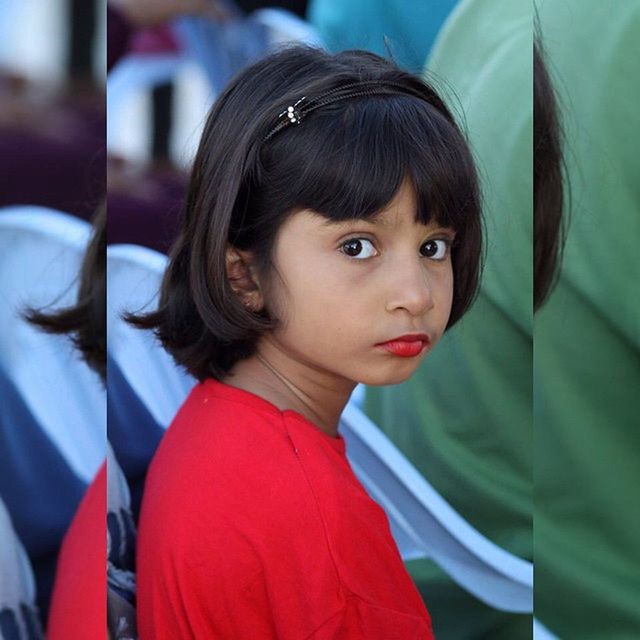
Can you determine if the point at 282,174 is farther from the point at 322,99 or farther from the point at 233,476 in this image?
the point at 233,476

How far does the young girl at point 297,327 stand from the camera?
4.80ft

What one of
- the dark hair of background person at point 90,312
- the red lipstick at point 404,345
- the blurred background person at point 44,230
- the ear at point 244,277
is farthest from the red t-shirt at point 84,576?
the red lipstick at point 404,345

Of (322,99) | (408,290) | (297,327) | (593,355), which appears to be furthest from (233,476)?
(593,355)

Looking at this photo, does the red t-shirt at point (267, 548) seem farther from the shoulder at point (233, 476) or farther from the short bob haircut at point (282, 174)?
the short bob haircut at point (282, 174)

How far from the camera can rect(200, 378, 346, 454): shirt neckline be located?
5.03 ft

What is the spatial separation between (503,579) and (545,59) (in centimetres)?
75

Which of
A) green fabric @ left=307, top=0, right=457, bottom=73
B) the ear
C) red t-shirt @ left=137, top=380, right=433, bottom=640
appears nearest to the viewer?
red t-shirt @ left=137, top=380, right=433, bottom=640

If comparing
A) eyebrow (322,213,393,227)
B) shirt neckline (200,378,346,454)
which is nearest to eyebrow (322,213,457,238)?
eyebrow (322,213,393,227)

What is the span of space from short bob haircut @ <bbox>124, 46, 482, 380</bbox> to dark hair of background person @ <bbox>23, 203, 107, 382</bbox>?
0.09 metres

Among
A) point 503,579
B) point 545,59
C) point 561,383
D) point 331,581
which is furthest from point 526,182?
point 331,581

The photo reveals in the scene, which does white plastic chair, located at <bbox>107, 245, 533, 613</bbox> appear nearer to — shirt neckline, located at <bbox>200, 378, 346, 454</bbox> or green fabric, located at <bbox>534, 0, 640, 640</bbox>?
green fabric, located at <bbox>534, 0, 640, 640</bbox>

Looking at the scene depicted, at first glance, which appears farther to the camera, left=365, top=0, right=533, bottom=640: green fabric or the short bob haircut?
left=365, top=0, right=533, bottom=640: green fabric

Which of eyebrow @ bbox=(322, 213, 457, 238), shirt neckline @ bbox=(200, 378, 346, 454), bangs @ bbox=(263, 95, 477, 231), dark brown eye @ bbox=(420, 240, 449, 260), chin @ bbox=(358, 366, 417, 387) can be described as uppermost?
bangs @ bbox=(263, 95, 477, 231)

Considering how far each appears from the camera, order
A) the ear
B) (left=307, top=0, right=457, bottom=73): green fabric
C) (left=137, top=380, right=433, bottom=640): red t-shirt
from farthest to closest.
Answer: (left=307, top=0, right=457, bottom=73): green fabric < the ear < (left=137, top=380, right=433, bottom=640): red t-shirt
